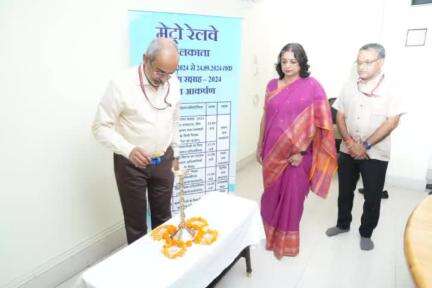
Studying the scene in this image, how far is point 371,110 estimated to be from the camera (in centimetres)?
212

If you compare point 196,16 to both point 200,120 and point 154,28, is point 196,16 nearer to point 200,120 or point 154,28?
point 154,28

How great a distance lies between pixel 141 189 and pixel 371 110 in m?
1.56

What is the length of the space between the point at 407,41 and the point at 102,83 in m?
2.96

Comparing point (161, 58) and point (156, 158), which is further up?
point (161, 58)

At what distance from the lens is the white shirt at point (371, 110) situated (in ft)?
6.80

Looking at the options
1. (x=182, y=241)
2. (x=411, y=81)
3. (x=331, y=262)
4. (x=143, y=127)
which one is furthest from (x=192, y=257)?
(x=411, y=81)

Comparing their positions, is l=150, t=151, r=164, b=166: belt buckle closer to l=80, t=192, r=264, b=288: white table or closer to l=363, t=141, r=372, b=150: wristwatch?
l=80, t=192, r=264, b=288: white table

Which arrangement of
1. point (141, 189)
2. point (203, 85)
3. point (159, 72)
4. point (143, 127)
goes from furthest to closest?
point (203, 85) < point (141, 189) < point (143, 127) < point (159, 72)

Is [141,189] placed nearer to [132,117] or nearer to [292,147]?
[132,117]

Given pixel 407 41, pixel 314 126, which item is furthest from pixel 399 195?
pixel 314 126

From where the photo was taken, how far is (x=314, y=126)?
211 centimetres

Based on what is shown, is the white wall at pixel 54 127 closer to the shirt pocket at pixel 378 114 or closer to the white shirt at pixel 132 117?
the white shirt at pixel 132 117

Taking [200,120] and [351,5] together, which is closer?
[200,120]

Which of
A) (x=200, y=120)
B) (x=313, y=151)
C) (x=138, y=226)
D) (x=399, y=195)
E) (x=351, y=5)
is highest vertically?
(x=351, y=5)
